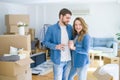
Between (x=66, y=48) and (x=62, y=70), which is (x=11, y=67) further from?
(x=66, y=48)

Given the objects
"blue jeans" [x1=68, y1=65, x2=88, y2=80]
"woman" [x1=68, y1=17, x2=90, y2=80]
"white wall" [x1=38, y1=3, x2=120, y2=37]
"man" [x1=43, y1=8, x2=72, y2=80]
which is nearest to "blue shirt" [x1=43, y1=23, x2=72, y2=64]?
"man" [x1=43, y1=8, x2=72, y2=80]

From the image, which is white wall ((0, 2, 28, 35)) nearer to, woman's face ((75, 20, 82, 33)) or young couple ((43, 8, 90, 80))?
young couple ((43, 8, 90, 80))

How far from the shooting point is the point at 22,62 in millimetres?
3111

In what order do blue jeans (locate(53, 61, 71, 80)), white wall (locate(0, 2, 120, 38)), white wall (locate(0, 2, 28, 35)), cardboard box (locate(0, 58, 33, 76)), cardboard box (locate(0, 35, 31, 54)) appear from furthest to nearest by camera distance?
white wall (locate(0, 2, 120, 38)), white wall (locate(0, 2, 28, 35)), cardboard box (locate(0, 35, 31, 54)), cardboard box (locate(0, 58, 33, 76)), blue jeans (locate(53, 61, 71, 80))

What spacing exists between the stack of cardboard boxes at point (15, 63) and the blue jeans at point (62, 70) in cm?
78

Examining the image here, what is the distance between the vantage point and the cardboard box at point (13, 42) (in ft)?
11.0

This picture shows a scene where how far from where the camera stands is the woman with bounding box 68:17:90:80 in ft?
7.75

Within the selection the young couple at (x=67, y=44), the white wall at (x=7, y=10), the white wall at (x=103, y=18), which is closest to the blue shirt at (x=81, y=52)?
the young couple at (x=67, y=44)

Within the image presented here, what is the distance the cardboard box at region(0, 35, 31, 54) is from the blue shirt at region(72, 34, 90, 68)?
3.86 feet

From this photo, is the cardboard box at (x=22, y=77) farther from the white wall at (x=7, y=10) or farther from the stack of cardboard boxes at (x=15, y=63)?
the white wall at (x=7, y=10)

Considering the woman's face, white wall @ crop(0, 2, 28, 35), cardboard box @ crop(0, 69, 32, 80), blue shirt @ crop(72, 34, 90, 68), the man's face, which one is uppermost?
white wall @ crop(0, 2, 28, 35)

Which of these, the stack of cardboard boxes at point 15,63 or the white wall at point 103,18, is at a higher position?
the white wall at point 103,18

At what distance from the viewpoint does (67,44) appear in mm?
2400

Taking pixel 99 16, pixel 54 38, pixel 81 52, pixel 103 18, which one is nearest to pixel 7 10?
pixel 99 16
